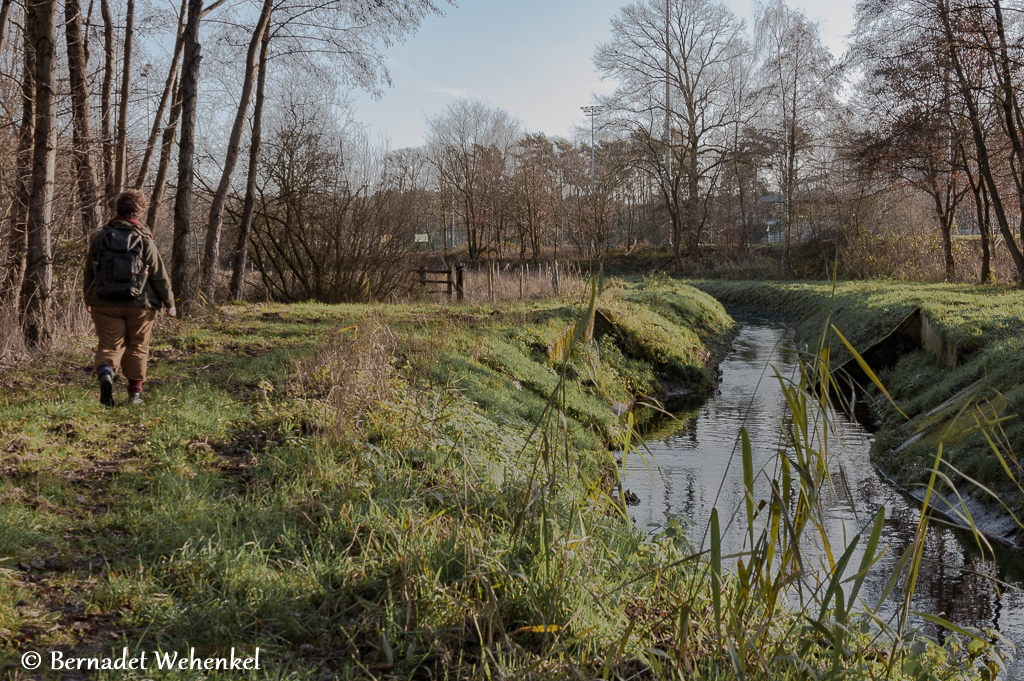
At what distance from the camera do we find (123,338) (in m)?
5.79

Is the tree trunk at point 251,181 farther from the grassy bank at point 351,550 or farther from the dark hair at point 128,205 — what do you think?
the dark hair at point 128,205

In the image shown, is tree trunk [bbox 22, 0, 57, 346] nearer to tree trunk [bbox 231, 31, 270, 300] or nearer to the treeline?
the treeline

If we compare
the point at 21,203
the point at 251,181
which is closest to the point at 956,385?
the point at 21,203

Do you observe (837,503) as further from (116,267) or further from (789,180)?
(789,180)

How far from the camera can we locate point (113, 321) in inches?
225

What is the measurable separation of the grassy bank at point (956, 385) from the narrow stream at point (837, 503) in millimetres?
427

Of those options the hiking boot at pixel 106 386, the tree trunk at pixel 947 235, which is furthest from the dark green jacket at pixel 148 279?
the tree trunk at pixel 947 235

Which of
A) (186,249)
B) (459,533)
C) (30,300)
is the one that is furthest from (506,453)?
(186,249)

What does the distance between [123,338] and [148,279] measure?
55 cm

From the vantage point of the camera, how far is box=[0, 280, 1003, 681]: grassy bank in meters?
2.78

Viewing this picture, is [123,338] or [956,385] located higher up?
[123,338]

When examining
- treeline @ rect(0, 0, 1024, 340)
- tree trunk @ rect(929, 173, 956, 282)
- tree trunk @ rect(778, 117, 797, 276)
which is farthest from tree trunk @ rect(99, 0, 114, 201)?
tree trunk @ rect(778, 117, 797, 276)

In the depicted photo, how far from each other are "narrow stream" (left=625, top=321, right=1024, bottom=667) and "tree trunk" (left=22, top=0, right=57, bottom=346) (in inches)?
249

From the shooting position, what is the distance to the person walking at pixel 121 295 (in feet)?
18.6
